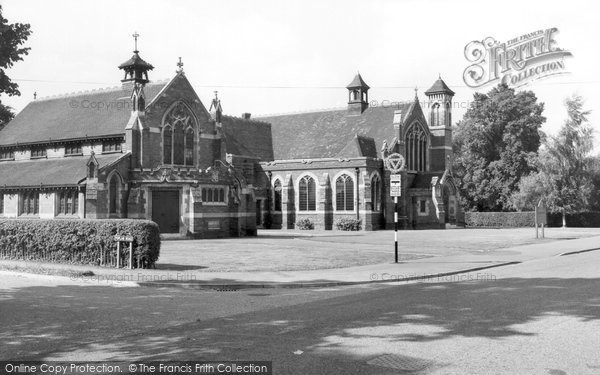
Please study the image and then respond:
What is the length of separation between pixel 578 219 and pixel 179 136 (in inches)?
1732

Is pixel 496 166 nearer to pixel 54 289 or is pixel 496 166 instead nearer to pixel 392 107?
pixel 392 107

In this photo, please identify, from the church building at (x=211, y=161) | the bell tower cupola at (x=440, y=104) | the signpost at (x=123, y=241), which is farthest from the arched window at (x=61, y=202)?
the bell tower cupola at (x=440, y=104)

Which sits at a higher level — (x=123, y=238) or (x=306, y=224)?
(x=123, y=238)

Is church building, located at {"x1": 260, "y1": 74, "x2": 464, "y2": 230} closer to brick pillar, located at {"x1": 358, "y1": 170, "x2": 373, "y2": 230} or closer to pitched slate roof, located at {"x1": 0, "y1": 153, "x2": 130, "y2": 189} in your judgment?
brick pillar, located at {"x1": 358, "y1": 170, "x2": 373, "y2": 230}

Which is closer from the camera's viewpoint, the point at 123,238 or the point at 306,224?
the point at 123,238

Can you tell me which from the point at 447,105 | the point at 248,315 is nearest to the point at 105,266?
the point at 248,315

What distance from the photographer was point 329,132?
61781 millimetres

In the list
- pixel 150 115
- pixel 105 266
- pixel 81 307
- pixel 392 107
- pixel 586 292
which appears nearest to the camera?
pixel 81 307

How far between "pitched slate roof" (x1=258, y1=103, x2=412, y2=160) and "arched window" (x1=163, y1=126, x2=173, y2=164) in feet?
62.5

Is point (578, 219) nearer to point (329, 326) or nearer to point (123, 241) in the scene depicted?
point (123, 241)

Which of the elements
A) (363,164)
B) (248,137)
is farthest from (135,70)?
→ (363,164)

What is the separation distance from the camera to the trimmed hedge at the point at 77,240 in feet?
66.3

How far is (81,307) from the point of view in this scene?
12.9 metres

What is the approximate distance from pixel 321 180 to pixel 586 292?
4231 centimetres
